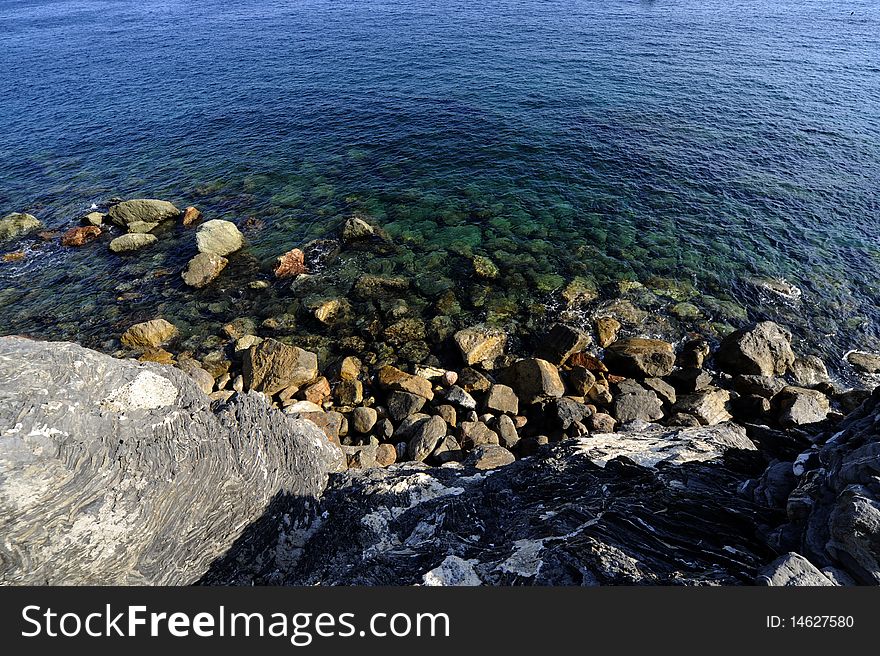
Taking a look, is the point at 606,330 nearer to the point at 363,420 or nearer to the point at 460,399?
the point at 460,399

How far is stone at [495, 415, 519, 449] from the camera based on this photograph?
17266 mm

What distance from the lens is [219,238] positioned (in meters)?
29.1

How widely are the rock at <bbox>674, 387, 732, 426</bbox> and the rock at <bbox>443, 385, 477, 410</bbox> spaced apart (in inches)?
334

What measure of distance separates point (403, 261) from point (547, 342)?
10859mm

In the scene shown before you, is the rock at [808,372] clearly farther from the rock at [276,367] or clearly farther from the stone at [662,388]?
the rock at [276,367]

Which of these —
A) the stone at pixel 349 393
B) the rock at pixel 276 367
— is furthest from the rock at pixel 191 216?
the stone at pixel 349 393

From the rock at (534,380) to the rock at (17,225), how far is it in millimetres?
36137

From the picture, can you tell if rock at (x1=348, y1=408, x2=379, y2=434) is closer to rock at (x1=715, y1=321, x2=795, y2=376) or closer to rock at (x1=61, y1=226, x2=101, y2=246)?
rock at (x1=715, y1=321, x2=795, y2=376)

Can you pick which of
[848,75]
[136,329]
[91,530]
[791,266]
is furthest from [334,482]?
[848,75]

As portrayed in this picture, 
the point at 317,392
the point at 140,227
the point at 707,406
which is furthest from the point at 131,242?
the point at 707,406

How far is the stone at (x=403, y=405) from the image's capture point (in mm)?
18203

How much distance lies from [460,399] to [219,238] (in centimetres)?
2038

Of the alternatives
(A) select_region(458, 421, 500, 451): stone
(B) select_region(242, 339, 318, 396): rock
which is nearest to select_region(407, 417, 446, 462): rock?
(A) select_region(458, 421, 500, 451): stone

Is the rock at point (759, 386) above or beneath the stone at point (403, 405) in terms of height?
above
